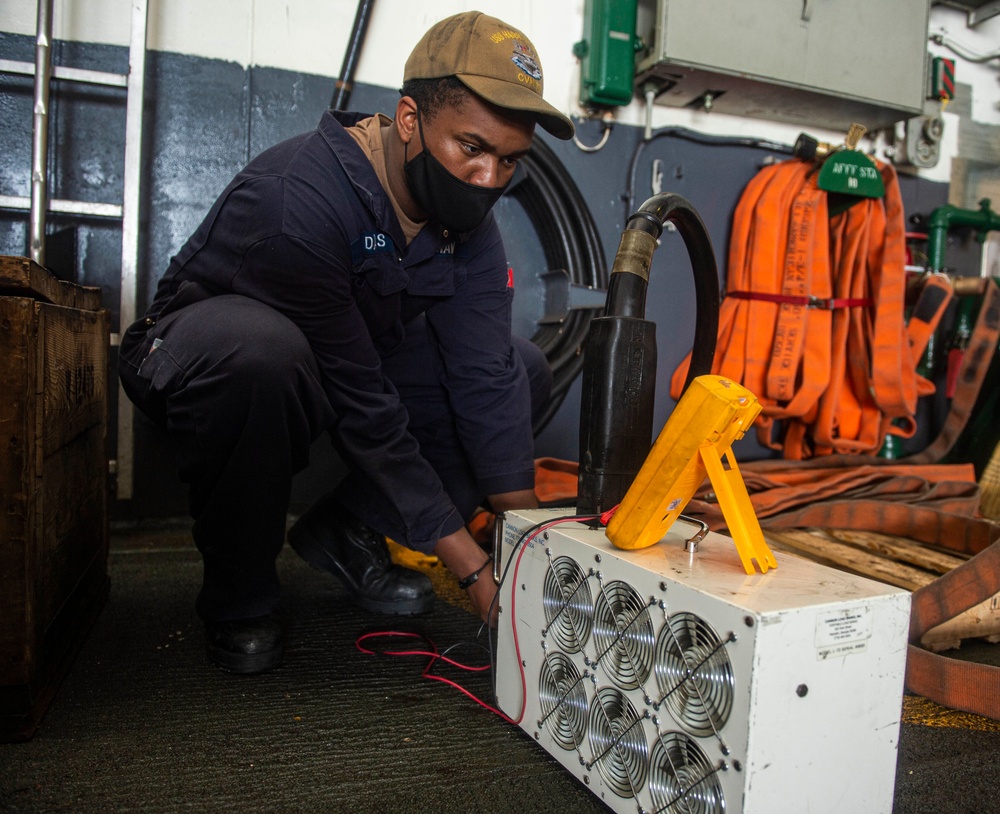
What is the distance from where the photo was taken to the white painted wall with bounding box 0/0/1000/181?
172 cm

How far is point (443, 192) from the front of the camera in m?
1.06

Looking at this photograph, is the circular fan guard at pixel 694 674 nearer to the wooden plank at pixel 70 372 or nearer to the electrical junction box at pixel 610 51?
the wooden plank at pixel 70 372

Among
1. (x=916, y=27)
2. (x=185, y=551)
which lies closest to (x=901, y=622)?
(x=185, y=551)

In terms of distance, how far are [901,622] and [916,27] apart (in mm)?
2331

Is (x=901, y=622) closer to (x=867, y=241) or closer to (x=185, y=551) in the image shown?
(x=185, y=551)

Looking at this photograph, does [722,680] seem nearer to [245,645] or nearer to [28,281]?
[245,645]

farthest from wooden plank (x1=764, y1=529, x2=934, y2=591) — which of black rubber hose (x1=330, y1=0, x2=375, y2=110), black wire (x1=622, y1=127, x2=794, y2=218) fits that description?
black rubber hose (x1=330, y1=0, x2=375, y2=110)

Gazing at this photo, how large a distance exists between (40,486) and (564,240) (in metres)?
1.46

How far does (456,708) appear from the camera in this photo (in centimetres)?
93

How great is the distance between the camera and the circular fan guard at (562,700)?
760mm

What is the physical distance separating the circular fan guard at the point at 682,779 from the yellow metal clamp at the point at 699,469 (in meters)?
0.16

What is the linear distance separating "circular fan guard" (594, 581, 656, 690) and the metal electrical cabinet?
1.70 meters

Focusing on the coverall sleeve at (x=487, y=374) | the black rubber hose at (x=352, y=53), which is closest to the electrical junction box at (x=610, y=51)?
the black rubber hose at (x=352, y=53)

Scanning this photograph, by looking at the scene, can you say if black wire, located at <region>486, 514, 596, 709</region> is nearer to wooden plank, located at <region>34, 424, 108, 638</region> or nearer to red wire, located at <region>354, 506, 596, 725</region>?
red wire, located at <region>354, 506, 596, 725</region>
